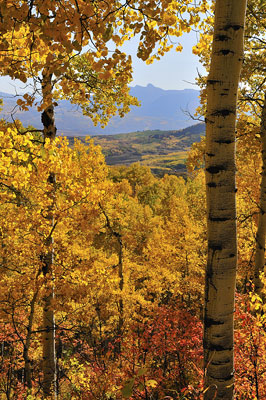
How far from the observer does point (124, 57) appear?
8.50 feet

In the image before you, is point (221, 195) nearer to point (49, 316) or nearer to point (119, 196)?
point (49, 316)

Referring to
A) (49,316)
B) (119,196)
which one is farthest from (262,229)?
(119,196)

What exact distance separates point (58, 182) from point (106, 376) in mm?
5230

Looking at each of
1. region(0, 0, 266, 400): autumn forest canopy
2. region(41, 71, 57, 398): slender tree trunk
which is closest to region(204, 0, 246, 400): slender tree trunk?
region(0, 0, 266, 400): autumn forest canopy

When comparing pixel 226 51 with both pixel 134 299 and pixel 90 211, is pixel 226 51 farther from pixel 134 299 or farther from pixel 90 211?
pixel 134 299

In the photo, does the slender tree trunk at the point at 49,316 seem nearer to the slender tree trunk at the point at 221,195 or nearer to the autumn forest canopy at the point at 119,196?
the autumn forest canopy at the point at 119,196

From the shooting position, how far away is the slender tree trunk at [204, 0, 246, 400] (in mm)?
1824

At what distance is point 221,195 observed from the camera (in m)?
1.92

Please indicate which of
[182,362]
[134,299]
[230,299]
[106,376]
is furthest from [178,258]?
[230,299]

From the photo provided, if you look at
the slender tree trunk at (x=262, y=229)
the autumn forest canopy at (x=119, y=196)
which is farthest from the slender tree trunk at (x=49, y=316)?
the slender tree trunk at (x=262, y=229)

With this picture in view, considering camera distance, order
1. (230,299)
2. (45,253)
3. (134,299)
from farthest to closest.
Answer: (134,299), (45,253), (230,299)

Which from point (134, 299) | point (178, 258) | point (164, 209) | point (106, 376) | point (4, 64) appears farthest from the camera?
point (164, 209)

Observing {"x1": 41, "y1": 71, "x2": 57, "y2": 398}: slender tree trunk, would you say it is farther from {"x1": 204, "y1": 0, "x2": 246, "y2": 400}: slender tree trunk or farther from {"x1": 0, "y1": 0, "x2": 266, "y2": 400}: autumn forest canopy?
{"x1": 204, "y1": 0, "x2": 246, "y2": 400}: slender tree trunk

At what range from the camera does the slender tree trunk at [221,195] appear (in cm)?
182
